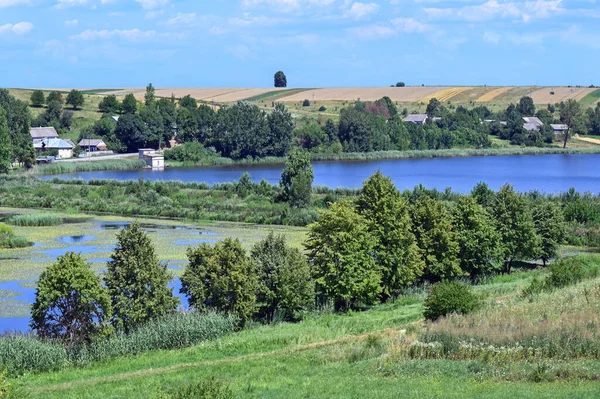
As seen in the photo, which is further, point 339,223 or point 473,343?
point 339,223

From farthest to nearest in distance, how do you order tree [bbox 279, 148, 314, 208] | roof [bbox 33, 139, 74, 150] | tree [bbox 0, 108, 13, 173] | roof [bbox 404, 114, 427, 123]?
roof [bbox 404, 114, 427, 123] → roof [bbox 33, 139, 74, 150] → tree [bbox 0, 108, 13, 173] → tree [bbox 279, 148, 314, 208]

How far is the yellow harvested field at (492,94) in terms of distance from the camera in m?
147

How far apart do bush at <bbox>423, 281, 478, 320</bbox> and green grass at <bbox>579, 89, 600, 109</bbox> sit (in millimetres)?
114890

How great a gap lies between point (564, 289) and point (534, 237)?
9.10 metres

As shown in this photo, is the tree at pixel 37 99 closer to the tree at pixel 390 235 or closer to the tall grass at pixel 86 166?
the tall grass at pixel 86 166

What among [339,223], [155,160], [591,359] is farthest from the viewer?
[155,160]

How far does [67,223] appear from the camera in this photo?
177 ft

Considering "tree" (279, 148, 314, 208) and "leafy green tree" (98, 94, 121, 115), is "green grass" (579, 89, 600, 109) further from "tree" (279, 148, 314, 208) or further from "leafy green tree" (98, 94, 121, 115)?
"tree" (279, 148, 314, 208)

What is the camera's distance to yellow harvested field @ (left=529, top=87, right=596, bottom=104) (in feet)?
474

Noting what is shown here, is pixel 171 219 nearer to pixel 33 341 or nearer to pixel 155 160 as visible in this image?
pixel 33 341

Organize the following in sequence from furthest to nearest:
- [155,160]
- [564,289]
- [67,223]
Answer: [155,160] → [67,223] → [564,289]

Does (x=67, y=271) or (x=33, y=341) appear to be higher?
(x=67, y=271)

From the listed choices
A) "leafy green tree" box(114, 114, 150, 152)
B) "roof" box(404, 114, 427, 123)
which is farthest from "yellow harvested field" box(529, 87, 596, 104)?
"leafy green tree" box(114, 114, 150, 152)

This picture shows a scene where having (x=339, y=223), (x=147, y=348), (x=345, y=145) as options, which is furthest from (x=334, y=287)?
(x=345, y=145)
